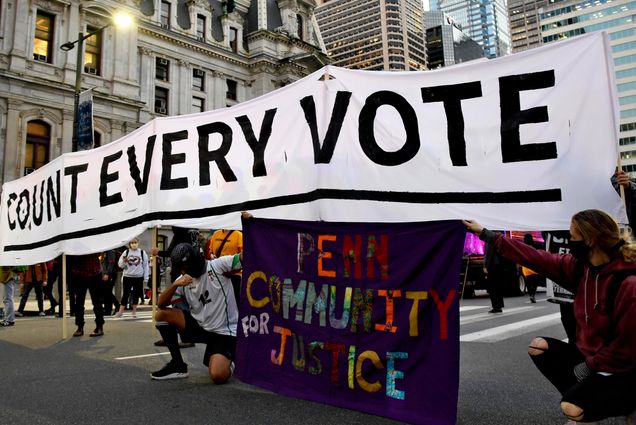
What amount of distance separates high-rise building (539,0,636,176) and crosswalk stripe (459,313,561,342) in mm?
119304

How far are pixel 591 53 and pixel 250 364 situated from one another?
12.9 ft

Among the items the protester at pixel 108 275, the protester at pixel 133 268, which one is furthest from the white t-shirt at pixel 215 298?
the protester at pixel 133 268

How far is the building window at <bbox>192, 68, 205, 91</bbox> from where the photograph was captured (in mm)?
36219

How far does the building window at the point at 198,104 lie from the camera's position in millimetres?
36031

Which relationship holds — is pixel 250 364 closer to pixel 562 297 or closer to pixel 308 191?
pixel 308 191

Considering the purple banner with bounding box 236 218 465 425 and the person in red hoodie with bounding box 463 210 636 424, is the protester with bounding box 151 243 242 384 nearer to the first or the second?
the purple banner with bounding box 236 218 465 425

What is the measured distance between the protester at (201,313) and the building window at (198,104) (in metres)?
32.8

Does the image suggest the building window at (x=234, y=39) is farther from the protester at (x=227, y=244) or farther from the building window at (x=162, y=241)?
the protester at (x=227, y=244)

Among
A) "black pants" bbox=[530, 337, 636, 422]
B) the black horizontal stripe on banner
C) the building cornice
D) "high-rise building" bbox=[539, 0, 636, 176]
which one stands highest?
"high-rise building" bbox=[539, 0, 636, 176]

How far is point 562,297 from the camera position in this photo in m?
4.59

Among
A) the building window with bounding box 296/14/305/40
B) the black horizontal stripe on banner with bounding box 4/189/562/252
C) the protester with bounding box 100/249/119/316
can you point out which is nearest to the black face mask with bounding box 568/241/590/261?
the black horizontal stripe on banner with bounding box 4/189/562/252

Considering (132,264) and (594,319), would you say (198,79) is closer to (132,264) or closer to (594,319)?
(132,264)

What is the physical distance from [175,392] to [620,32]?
458 feet

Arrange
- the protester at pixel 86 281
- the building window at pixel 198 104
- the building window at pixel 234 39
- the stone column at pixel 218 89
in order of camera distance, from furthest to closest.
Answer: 1. the building window at pixel 234 39
2. the stone column at pixel 218 89
3. the building window at pixel 198 104
4. the protester at pixel 86 281
